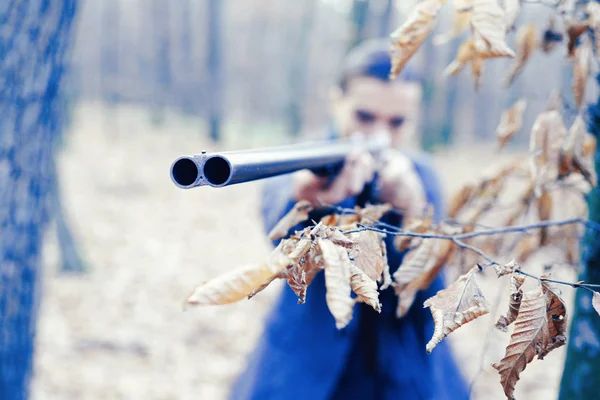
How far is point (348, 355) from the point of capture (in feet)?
8.32

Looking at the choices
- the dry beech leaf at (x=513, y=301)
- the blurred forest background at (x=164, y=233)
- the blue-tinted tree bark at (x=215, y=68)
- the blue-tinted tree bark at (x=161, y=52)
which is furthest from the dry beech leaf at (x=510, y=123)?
the blue-tinted tree bark at (x=161, y=52)

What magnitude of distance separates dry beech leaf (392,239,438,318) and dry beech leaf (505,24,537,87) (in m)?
0.70

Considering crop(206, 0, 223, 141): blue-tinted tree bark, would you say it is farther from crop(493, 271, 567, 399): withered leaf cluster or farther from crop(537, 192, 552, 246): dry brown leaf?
crop(493, 271, 567, 399): withered leaf cluster

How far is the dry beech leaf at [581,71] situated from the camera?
1.43 meters

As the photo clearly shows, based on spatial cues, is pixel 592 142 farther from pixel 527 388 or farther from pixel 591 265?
pixel 527 388

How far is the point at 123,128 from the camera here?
22.8 metres

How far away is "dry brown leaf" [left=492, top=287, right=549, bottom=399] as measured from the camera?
97cm

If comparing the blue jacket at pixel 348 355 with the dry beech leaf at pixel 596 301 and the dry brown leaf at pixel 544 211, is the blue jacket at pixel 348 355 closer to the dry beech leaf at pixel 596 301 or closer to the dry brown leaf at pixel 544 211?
the dry brown leaf at pixel 544 211

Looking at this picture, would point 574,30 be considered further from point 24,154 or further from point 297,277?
point 24,154

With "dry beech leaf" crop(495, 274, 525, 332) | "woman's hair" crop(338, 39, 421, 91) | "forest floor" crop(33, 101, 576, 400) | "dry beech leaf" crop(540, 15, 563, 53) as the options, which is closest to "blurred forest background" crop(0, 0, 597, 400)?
"forest floor" crop(33, 101, 576, 400)

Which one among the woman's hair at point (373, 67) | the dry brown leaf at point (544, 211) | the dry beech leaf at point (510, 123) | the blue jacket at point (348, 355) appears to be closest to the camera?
the dry beech leaf at point (510, 123)

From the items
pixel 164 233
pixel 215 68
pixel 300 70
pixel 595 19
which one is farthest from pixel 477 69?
pixel 300 70

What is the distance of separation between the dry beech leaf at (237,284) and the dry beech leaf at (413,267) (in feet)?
1.57

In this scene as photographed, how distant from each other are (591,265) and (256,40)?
122 ft
